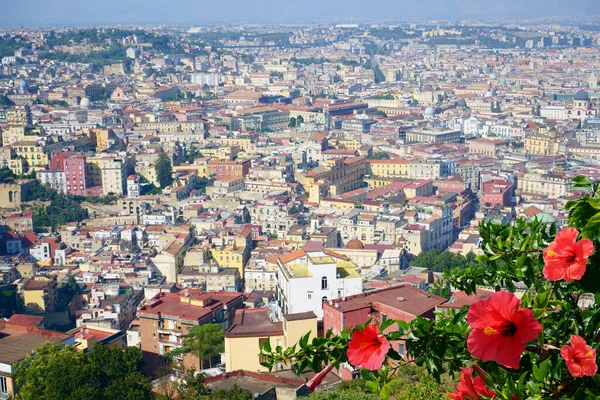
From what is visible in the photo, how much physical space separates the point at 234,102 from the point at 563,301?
1247 inches

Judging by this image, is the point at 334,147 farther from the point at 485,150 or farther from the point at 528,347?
the point at 528,347

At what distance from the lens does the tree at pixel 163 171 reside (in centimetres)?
1912

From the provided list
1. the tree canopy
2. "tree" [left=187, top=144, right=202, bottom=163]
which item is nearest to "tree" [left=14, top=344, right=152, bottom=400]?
the tree canopy

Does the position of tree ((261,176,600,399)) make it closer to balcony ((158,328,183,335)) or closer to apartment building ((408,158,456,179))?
balcony ((158,328,183,335))

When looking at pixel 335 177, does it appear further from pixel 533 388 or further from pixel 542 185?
pixel 533 388

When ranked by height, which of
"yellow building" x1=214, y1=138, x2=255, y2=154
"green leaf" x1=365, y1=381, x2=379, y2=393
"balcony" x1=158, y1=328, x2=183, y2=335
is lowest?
"yellow building" x1=214, y1=138, x2=255, y2=154

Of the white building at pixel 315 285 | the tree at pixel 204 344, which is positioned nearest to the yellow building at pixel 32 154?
the tree at pixel 204 344

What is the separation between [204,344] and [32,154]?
548 inches

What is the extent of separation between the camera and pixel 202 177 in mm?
19891

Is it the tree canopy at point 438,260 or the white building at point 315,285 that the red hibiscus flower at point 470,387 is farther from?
the tree canopy at point 438,260

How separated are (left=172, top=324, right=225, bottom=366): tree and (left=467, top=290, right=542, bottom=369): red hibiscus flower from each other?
700 centimetres

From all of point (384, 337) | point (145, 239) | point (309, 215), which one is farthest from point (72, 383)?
point (309, 215)

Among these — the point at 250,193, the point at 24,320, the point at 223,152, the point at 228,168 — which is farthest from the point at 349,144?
Result: the point at 24,320

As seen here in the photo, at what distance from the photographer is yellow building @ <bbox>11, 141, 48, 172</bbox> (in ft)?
67.1
